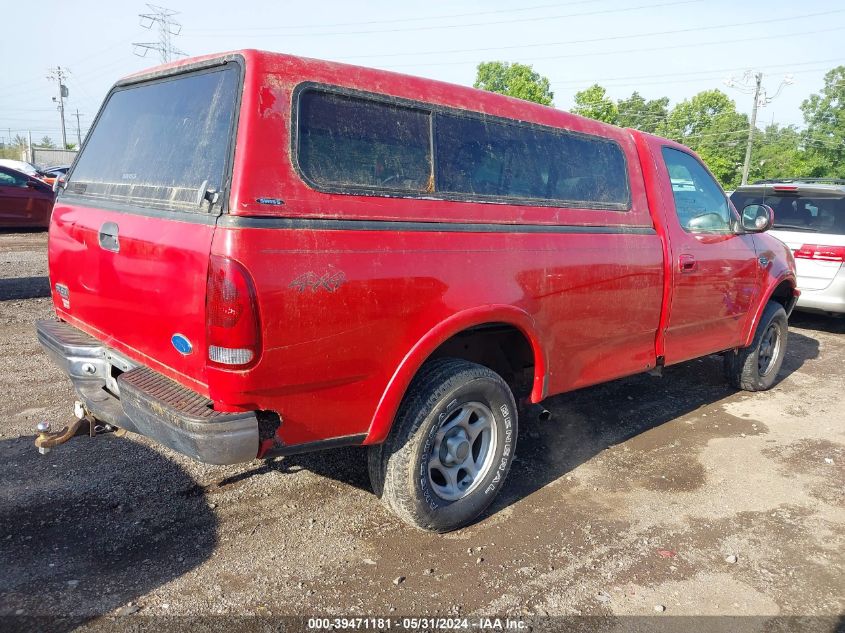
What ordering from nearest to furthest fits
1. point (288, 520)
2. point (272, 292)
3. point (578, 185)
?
point (272, 292), point (288, 520), point (578, 185)

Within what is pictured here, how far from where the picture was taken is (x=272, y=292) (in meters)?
2.40

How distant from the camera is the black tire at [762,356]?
223 inches

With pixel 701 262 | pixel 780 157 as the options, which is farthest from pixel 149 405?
pixel 780 157

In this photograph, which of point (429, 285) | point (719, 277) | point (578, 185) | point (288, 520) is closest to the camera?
point (429, 285)

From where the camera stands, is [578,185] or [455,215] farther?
[578,185]

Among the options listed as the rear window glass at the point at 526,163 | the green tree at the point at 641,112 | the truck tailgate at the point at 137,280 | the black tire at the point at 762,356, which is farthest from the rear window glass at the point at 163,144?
the green tree at the point at 641,112

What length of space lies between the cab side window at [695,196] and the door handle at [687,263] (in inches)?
8.6

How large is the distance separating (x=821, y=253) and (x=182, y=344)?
7.66 m

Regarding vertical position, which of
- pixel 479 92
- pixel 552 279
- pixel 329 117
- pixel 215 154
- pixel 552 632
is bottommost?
pixel 552 632

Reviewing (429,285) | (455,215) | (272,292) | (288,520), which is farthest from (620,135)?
(288,520)

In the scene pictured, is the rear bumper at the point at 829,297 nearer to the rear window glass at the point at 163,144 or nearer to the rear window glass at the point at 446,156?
the rear window glass at the point at 446,156

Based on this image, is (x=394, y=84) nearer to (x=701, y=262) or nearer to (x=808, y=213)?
(x=701, y=262)

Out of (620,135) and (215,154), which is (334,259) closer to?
(215,154)

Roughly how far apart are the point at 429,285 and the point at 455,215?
40 centimetres
